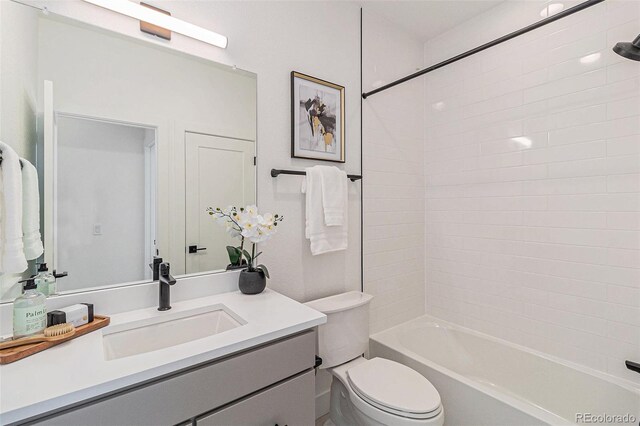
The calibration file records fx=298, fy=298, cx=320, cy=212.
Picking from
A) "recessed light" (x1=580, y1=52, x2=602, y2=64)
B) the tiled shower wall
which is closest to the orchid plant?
the tiled shower wall

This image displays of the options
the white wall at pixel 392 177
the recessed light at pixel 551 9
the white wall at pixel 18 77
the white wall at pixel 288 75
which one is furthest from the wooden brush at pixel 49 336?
the recessed light at pixel 551 9

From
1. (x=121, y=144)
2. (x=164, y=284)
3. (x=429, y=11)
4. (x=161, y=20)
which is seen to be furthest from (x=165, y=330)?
(x=429, y=11)

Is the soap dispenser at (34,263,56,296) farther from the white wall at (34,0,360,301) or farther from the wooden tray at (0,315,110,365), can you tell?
the white wall at (34,0,360,301)

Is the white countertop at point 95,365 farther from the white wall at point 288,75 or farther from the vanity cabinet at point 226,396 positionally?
the white wall at point 288,75

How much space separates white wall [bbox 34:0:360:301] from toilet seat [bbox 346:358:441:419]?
508 mm

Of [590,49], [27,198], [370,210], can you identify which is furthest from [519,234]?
[27,198]

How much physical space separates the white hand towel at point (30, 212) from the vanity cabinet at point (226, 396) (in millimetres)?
601

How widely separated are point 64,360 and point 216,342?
39cm

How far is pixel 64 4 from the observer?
1.12 metres

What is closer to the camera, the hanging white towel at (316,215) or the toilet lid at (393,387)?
the toilet lid at (393,387)

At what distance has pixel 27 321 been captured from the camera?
0.89m

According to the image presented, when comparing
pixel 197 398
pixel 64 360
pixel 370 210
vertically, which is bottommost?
pixel 197 398

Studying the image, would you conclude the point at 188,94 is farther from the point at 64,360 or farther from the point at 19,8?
the point at 64,360

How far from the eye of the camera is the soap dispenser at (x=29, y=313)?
0.88m
